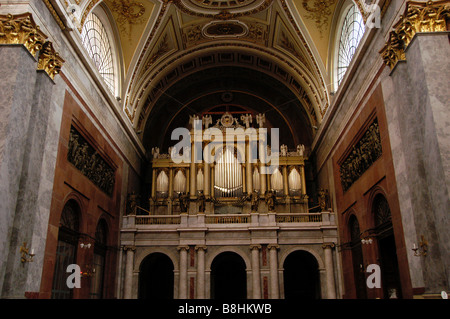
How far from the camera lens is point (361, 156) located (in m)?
12.0

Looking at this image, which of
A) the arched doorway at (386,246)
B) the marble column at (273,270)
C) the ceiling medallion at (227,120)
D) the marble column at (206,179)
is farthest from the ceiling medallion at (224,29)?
the arched doorway at (386,246)

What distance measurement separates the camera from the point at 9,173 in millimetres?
7719

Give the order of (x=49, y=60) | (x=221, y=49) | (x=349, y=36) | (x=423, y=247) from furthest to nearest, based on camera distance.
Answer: (x=221, y=49) → (x=349, y=36) → (x=49, y=60) → (x=423, y=247)

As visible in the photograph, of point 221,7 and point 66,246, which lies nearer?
point 66,246

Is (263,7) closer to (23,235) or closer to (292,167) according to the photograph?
(292,167)

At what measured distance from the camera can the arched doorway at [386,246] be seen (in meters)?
10.5

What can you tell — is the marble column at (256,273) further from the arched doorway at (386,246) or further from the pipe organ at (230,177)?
the arched doorway at (386,246)

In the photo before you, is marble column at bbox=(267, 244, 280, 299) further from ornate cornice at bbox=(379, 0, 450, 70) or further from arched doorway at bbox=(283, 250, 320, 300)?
ornate cornice at bbox=(379, 0, 450, 70)

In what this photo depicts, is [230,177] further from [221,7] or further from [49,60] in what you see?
[49,60]

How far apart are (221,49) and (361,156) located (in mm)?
9482

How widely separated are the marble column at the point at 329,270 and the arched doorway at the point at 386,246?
12.4 feet

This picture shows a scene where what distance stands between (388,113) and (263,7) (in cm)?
827

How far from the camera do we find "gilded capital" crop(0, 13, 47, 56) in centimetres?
827

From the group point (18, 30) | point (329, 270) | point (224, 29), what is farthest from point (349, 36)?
point (18, 30)
